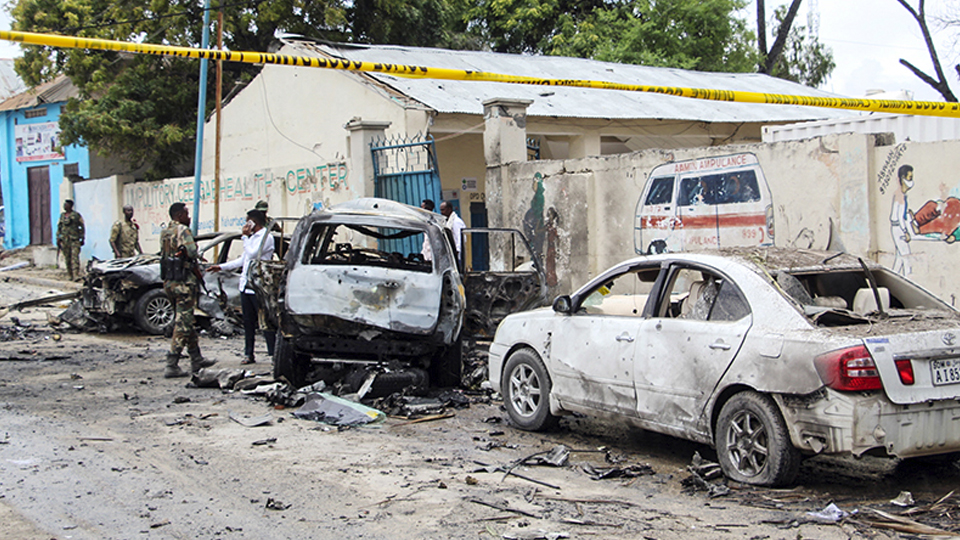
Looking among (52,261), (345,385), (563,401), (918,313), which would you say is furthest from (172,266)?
A: (52,261)

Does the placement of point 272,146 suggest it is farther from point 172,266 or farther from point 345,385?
point 345,385

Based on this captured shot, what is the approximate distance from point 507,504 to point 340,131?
13860mm

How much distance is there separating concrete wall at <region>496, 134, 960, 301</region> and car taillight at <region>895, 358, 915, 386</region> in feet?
13.7

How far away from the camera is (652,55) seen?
27.2m

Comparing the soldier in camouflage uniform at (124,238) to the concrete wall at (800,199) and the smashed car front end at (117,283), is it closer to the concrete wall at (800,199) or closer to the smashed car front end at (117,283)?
the smashed car front end at (117,283)

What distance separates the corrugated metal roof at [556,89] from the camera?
17.2 meters

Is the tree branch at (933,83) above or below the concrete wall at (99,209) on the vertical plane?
above

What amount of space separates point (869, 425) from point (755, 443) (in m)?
0.68

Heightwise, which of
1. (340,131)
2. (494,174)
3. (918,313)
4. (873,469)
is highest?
(340,131)

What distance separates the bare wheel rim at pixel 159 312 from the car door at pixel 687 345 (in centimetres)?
911

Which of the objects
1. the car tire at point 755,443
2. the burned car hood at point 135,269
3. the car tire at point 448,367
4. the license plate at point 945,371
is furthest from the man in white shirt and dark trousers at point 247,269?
the license plate at point 945,371

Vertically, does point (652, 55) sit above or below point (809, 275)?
above

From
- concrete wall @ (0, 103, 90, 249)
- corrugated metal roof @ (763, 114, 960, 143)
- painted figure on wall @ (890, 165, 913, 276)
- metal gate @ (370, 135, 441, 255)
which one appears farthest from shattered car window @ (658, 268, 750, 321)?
concrete wall @ (0, 103, 90, 249)

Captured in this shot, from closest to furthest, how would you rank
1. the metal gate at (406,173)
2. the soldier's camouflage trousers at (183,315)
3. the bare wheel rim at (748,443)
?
the bare wheel rim at (748,443) → the soldier's camouflage trousers at (183,315) → the metal gate at (406,173)
